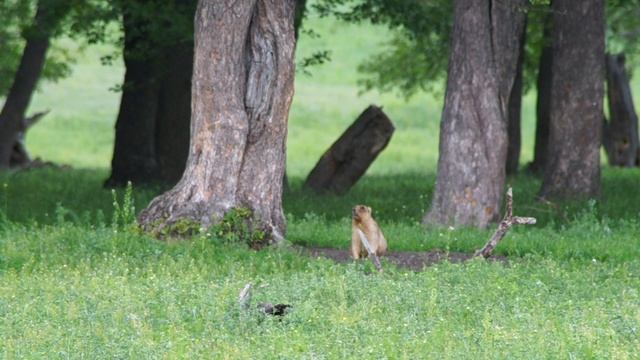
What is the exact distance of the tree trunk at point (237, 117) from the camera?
50.4 feet

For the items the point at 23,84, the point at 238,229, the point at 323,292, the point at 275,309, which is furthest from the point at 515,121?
the point at 275,309

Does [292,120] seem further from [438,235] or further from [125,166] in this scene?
[438,235]

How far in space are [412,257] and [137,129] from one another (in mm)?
11392

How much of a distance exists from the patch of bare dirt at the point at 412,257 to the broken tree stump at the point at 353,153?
702 cm

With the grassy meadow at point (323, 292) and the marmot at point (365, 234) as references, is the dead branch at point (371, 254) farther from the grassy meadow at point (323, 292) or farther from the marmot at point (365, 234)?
the marmot at point (365, 234)

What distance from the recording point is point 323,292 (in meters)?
12.0

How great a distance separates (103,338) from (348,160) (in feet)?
44.1

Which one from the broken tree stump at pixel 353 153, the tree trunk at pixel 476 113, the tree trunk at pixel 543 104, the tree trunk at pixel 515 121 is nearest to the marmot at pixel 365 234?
the tree trunk at pixel 476 113

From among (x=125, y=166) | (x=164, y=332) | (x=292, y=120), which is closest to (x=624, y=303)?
(x=164, y=332)

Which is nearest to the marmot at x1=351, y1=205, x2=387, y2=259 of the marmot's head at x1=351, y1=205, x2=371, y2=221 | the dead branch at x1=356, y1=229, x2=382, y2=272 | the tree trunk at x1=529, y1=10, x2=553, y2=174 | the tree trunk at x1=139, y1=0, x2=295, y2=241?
the marmot's head at x1=351, y1=205, x2=371, y2=221

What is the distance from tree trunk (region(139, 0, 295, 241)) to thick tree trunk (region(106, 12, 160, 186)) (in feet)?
31.5

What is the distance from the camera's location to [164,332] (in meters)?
10.3

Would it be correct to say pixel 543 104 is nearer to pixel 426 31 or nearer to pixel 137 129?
pixel 426 31

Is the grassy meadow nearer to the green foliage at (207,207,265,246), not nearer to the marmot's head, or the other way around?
the green foliage at (207,207,265,246)
